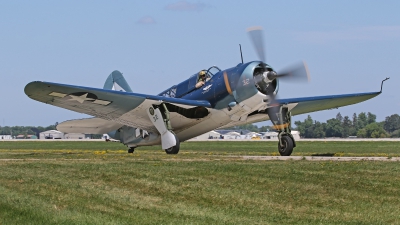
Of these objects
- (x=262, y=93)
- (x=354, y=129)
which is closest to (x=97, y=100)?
(x=262, y=93)

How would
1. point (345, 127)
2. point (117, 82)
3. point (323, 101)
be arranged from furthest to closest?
point (345, 127)
point (117, 82)
point (323, 101)

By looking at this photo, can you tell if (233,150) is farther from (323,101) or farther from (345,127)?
(345,127)

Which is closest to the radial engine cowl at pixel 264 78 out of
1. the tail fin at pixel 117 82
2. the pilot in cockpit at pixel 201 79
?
the pilot in cockpit at pixel 201 79

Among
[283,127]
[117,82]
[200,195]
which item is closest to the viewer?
[200,195]

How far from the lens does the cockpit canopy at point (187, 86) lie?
24642mm

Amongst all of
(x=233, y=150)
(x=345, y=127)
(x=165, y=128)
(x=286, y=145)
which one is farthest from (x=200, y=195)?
(x=345, y=127)

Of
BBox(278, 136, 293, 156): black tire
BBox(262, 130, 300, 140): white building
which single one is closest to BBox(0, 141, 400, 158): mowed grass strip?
BBox(278, 136, 293, 156): black tire

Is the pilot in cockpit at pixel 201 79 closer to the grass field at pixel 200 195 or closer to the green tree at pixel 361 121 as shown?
the grass field at pixel 200 195

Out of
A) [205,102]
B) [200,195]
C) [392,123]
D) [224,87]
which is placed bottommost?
[200,195]

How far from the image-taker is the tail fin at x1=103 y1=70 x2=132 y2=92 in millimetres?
31272

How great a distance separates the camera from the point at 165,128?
78.8ft

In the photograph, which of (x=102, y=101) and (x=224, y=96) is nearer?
(x=224, y=96)

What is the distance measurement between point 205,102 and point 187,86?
1691 millimetres

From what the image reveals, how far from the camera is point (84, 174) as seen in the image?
14258 millimetres
